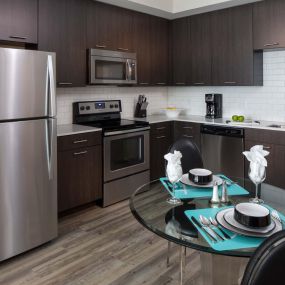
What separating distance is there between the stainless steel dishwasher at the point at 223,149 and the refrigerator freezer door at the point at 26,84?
7.23 ft

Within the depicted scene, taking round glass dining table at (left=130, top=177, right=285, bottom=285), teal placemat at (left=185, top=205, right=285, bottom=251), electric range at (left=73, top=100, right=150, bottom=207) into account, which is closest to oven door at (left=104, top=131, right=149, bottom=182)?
electric range at (left=73, top=100, right=150, bottom=207)

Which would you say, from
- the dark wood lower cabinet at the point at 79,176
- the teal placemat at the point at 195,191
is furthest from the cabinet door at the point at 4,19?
the teal placemat at the point at 195,191

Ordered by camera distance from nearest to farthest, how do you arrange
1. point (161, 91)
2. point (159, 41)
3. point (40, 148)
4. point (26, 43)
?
point (40, 148), point (26, 43), point (159, 41), point (161, 91)

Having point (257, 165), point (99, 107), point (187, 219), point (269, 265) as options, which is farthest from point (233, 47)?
point (269, 265)

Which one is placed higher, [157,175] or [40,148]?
[40,148]

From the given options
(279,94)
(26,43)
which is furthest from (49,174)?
(279,94)

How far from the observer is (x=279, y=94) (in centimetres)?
408

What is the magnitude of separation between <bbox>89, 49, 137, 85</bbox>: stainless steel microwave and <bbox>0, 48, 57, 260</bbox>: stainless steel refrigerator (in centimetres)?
116

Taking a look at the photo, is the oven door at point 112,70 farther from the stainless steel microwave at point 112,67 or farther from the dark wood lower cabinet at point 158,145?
the dark wood lower cabinet at point 158,145

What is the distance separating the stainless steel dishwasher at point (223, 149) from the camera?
391 cm

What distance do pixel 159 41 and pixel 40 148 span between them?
2.83 metres

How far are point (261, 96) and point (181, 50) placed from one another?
4.45 feet

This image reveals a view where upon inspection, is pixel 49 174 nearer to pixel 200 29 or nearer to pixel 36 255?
pixel 36 255

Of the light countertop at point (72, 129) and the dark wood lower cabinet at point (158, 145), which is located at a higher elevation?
the light countertop at point (72, 129)
